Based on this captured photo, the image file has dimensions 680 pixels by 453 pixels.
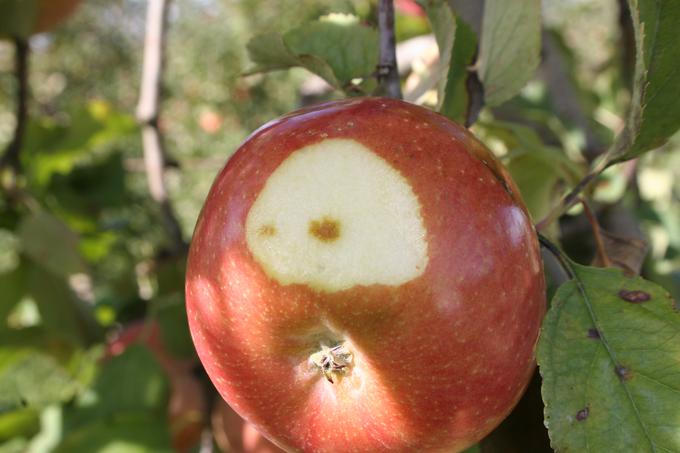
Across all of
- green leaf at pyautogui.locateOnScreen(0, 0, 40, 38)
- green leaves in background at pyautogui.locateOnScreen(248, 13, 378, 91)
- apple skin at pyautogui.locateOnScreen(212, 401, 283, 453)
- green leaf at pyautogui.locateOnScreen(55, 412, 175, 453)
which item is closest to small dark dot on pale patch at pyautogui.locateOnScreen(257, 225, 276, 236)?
green leaves in background at pyautogui.locateOnScreen(248, 13, 378, 91)

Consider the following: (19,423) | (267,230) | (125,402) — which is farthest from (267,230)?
(19,423)

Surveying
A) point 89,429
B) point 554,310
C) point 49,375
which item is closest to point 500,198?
point 554,310

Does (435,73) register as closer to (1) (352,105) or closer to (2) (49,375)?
(1) (352,105)

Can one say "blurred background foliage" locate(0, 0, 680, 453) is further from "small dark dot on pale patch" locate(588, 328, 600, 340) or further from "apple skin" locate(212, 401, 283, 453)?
"small dark dot on pale patch" locate(588, 328, 600, 340)

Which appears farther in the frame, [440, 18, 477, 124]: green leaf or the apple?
[440, 18, 477, 124]: green leaf

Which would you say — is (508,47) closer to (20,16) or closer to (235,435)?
(235,435)

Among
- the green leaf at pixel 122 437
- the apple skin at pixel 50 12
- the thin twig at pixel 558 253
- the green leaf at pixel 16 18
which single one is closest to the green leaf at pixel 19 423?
the green leaf at pixel 122 437
